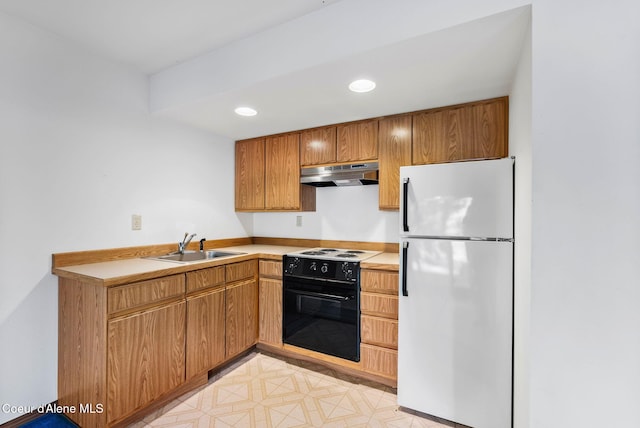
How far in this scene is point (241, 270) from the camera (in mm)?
2463

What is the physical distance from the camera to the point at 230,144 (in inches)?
125

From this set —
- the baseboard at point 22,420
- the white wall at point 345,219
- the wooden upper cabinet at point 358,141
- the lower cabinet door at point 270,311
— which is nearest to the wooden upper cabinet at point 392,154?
the wooden upper cabinet at point 358,141

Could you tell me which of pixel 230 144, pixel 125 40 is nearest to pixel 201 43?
pixel 125 40

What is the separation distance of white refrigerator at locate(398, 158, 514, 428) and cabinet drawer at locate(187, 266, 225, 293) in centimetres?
133

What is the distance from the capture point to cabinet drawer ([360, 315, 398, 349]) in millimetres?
2072

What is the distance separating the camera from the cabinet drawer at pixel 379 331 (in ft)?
6.80

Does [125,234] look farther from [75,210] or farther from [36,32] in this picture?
[36,32]

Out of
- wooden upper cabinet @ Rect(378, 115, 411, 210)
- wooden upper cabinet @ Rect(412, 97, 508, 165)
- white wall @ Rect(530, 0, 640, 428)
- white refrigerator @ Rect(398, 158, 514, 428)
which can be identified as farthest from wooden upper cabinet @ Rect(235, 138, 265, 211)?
white wall @ Rect(530, 0, 640, 428)

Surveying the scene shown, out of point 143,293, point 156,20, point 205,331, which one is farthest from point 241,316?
point 156,20

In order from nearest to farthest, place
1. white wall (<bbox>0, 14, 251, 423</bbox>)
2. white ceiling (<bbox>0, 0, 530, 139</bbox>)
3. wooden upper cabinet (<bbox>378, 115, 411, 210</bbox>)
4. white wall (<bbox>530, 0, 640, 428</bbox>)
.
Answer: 1. white wall (<bbox>530, 0, 640, 428</bbox>)
2. white ceiling (<bbox>0, 0, 530, 139</bbox>)
3. white wall (<bbox>0, 14, 251, 423</bbox>)
4. wooden upper cabinet (<bbox>378, 115, 411, 210</bbox>)

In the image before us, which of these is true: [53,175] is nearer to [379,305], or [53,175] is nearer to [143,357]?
[143,357]

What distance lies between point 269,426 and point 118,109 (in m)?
2.37

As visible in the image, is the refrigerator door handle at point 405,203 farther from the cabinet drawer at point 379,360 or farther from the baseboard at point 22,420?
the baseboard at point 22,420

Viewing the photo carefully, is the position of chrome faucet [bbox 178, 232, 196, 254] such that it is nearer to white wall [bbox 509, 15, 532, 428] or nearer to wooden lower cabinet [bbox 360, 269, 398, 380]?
wooden lower cabinet [bbox 360, 269, 398, 380]
